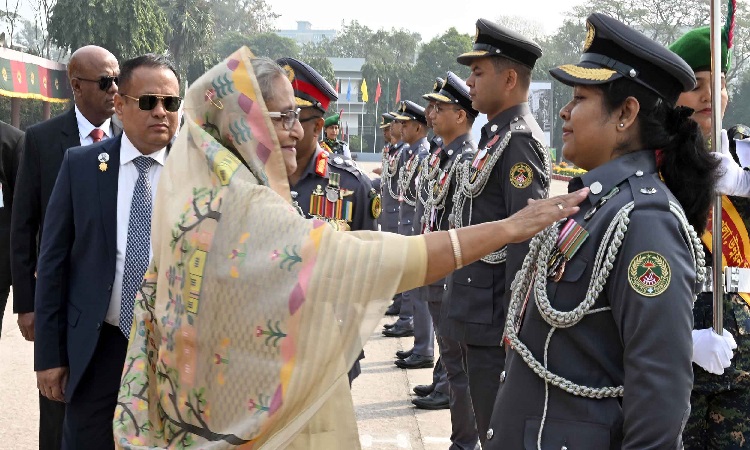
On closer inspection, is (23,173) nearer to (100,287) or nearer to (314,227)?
(100,287)

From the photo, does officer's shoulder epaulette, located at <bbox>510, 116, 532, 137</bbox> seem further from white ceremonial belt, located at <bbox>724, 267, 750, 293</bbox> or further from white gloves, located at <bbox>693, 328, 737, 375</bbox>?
white gloves, located at <bbox>693, 328, 737, 375</bbox>

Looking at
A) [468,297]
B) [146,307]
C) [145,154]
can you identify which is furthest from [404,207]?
[146,307]

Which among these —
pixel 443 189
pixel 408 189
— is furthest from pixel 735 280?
pixel 408 189

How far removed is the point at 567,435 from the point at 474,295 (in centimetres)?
205

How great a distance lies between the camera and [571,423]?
7.54ft

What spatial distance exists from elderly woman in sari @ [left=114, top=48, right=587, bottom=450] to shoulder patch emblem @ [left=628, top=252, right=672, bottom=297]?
0.22 m

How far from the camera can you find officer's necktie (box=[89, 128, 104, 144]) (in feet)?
14.5

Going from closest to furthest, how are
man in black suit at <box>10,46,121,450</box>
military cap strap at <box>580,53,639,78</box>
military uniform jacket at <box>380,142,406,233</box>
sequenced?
military cap strap at <box>580,53,639,78</box> → man in black suit at <box>10,46,121,450</box> → military uniform jacket at <box>380,142,406,233</box>

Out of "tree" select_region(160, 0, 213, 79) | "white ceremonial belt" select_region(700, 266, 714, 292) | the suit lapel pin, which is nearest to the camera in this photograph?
"white ceremonial belt" select_region(700, 266, 714, 292)

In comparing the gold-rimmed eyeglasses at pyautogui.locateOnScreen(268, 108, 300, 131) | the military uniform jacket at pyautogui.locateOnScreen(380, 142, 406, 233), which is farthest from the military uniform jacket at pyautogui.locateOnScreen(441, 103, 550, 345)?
the military uniform jacket at pyautogui.locateOnScreen(380, 142, 406, 233)

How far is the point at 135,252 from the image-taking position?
3.34 m

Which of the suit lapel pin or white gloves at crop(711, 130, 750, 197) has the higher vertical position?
white gloves at crop(711, 130, 750, 197)

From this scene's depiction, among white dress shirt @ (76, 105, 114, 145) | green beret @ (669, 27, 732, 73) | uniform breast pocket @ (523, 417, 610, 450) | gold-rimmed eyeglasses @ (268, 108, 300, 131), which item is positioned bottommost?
uniform breast pocket @ (523, 417, 610, 450)

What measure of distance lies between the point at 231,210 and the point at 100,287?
1260mm
